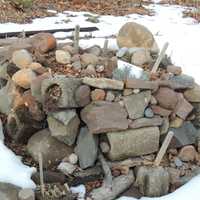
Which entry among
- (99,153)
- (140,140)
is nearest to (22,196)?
(99,153)

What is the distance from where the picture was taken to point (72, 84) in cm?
439

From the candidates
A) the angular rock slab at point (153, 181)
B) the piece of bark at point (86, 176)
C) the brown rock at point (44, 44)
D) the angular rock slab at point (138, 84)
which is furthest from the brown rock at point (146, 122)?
the brown rock at point (44, 44)

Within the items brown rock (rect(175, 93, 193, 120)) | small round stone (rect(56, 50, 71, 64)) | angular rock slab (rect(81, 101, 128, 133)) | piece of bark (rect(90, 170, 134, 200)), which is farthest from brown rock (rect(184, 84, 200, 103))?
small round stone (rect(56, 50, 71, 64))

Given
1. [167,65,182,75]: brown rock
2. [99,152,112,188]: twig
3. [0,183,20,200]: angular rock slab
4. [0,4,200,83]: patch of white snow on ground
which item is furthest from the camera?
[0,4,200,83]: patch of white snow on ground

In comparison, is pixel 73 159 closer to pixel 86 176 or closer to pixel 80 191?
pixel 86 176

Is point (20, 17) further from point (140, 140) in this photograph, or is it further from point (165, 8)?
point (140, 140)

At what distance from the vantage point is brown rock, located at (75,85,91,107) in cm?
435

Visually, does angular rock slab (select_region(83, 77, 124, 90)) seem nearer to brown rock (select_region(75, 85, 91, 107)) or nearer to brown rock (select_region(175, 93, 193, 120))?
brown rock (select_region(75, 85, 91, 107))

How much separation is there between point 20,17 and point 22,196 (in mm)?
4928

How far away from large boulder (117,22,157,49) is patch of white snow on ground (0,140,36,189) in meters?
1.89

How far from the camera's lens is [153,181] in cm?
419

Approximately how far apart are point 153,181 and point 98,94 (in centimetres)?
95

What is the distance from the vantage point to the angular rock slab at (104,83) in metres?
4.36

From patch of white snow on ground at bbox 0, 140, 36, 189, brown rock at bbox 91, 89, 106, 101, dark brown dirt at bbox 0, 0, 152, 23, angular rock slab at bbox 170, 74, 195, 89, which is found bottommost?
patch of white snow on ground at bbox 0, 140, 36, 189
